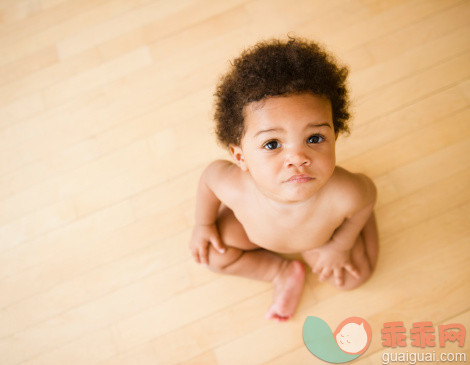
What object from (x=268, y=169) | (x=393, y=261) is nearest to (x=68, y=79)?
(x=268, y=169)

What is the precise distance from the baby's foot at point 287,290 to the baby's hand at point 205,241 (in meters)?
0.20

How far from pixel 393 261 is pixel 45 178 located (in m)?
1.18

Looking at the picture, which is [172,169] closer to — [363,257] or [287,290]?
[287,290]

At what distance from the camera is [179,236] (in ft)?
3.87

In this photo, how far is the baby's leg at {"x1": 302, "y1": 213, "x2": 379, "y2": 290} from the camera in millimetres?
1042

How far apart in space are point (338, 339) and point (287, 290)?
20cm

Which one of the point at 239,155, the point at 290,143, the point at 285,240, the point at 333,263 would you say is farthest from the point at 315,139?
the point at 333,263

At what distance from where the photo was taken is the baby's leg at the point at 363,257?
1042 mm

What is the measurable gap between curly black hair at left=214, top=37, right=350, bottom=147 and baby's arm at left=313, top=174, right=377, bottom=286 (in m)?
0.17

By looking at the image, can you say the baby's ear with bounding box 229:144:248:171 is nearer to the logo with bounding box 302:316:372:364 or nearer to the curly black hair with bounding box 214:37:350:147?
the curly black hair with bounding box 214:37:350:147

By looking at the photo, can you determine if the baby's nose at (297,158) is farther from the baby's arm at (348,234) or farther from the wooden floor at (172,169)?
the wooden floor at (172,169)

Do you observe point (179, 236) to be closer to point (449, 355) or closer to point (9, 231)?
point (9, 231)

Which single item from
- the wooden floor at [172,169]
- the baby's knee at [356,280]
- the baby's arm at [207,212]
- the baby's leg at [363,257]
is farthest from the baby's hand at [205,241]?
the baby's knee at [356,280]

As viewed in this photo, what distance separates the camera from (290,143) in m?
0.68
